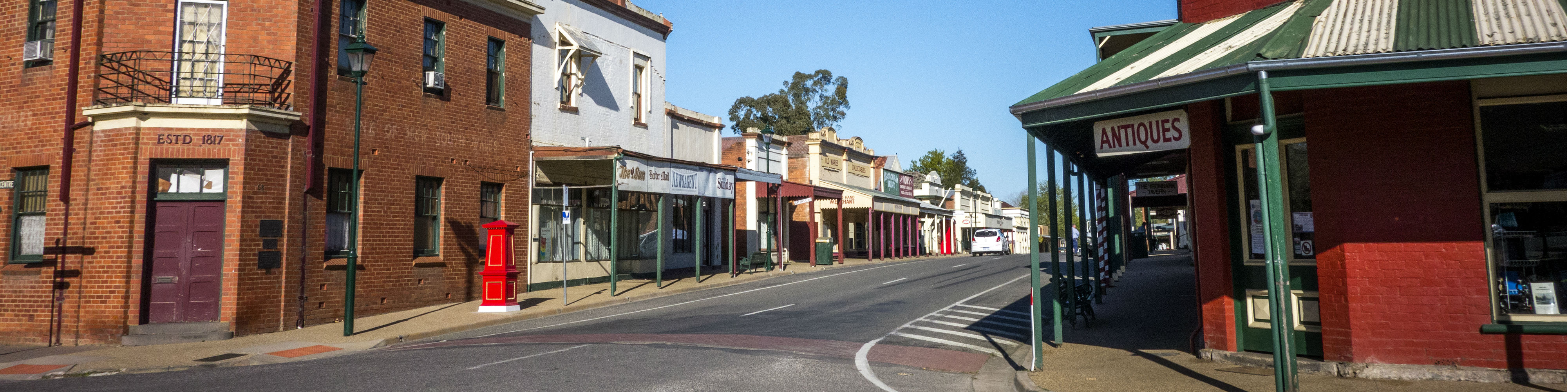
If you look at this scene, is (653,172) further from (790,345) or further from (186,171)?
(790,345)

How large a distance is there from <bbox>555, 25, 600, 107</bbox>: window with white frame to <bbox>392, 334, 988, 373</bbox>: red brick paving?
9706 millimetres

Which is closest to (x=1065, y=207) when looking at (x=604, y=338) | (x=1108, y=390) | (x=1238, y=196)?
(x=1238, y=196)

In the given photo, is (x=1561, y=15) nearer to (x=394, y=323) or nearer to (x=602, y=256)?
(x=394, y=323)

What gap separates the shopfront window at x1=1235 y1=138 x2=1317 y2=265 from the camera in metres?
8.38

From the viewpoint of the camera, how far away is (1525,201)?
7.31m

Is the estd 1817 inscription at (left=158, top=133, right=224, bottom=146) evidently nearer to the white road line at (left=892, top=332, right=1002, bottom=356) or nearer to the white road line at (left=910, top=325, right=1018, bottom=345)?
the white road line at (left=892, top=332, right=1002, bottom=356)

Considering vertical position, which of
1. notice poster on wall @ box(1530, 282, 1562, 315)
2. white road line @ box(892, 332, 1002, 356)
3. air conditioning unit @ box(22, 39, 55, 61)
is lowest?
white road line @ box(892, 332, 1002, 356)

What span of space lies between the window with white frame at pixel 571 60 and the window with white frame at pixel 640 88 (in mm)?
2401

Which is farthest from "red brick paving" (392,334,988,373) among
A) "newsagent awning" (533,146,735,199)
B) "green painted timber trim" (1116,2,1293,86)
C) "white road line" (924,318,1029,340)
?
"newsagent awning" (533,146,735,199)

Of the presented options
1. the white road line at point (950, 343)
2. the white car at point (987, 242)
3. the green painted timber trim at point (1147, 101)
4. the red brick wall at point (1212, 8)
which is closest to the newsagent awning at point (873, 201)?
the white car at point (987, 242)

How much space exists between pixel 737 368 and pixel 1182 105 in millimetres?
4892

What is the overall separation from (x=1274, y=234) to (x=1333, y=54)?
141cm

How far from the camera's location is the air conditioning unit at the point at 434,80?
56.9 ft

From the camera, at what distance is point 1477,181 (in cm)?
742
